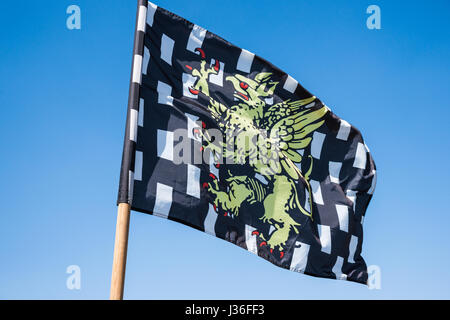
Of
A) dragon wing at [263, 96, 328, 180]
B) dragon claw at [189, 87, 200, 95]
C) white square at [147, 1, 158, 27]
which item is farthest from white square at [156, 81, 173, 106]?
dragon wing at [263, 96, 328, 180]

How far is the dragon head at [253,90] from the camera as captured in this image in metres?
8.94

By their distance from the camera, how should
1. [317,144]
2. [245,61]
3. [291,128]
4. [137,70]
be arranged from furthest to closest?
1. [317,144]
2. [291,128]
3. [245,61]
4. [137,70]

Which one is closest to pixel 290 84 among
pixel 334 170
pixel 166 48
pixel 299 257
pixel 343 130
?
pixel 343 130

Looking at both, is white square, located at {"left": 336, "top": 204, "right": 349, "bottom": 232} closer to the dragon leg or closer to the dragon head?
the dragon leg

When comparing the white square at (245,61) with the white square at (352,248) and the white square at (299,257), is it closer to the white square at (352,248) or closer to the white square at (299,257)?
the white square at (299,257)

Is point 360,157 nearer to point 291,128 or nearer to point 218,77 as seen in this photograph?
point 291,128

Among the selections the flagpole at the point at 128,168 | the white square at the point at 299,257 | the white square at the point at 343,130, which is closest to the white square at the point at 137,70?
the flagpole at the point at 128,168

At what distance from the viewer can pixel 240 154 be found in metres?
8.50

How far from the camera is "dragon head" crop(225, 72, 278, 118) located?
8938mm

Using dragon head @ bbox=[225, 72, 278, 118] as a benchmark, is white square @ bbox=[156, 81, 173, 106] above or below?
below

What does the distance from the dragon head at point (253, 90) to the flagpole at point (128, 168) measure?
84.5 inches

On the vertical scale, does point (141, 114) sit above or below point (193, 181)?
above

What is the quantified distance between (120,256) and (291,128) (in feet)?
17.2

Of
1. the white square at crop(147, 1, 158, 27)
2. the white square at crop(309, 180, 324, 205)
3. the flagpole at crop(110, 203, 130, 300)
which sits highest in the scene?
the white square at crop(147, 1, 158, 27)
